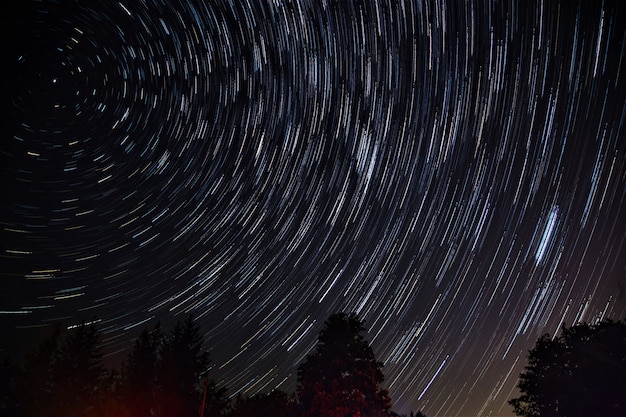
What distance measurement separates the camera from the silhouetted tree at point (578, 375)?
2002 centimetres

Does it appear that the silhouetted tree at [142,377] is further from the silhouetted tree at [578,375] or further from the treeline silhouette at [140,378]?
the silhouetted tree at [578,375]

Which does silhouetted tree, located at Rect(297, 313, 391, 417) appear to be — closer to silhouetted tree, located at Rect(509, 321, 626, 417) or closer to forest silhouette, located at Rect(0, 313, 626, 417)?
forest silhouette, located at Rect(0, 313, 626, 417)

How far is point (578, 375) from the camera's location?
840 inches

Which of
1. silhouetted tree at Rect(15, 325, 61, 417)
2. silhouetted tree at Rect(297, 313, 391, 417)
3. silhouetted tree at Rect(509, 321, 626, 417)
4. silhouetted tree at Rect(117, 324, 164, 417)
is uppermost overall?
silhouetted tree at Rect(509, 321, 626, 417)

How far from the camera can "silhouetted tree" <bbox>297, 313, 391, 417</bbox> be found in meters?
18.8

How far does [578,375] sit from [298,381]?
1414cm

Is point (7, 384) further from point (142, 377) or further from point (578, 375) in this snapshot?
point (578, 375)

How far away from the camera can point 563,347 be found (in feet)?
77.2

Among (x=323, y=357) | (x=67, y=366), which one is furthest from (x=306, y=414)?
(x=67, y=366)

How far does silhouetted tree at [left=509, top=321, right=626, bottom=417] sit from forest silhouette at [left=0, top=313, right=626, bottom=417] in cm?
4

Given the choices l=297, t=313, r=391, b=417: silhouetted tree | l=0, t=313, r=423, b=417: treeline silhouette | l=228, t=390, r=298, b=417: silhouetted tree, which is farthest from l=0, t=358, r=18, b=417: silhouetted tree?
l=297, t=313, r=391, b=417: silhouetted tree

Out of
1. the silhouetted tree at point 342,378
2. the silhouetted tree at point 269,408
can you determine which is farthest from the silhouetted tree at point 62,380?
the silhouetted tree at point 342,378

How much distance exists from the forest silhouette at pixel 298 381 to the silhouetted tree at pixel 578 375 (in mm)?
44

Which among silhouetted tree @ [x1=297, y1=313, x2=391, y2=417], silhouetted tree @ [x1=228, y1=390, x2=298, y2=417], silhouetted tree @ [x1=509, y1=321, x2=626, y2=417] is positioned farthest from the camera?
silhouetted tree @ [x1=228, y1=390, x2=298, y2=417]
